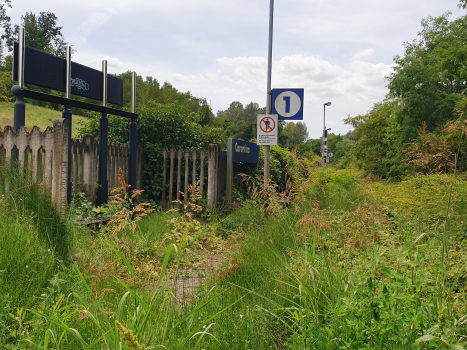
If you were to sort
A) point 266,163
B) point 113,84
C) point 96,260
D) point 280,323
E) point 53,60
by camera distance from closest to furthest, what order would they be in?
point 280,323 → point 96,260 → point 53,60 → point 113,84 → point 266,163

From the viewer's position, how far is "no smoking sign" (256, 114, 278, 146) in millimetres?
8023

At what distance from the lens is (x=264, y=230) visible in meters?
5.05

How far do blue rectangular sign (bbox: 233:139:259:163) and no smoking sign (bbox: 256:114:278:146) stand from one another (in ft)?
2.30

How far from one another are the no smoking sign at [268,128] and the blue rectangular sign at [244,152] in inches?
27.6

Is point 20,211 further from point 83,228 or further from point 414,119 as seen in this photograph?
point 414,119

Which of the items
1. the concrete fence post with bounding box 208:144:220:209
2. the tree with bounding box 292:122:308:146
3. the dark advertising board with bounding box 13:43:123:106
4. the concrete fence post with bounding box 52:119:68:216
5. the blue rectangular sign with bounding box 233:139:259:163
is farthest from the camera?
the tree with bounding box 292:122:308:146

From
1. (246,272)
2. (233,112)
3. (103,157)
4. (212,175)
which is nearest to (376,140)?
(212,175)

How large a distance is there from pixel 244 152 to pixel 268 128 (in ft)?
3.99

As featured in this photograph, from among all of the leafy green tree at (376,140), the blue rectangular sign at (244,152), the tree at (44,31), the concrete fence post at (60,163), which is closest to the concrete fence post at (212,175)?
the blue rectangular sign at (244,152)

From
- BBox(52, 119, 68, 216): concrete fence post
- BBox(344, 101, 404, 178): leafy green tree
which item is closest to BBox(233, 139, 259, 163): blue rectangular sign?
BBox(52, 119, 68, 216): concrete fence post

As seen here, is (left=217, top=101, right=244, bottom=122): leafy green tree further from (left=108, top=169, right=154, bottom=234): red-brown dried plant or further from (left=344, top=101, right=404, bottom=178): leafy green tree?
(left=108, top=169, right=154, bottom=234): red-brown dried plant

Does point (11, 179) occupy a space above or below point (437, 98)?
below

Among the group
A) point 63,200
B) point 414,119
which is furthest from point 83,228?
point 414,119

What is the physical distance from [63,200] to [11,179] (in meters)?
0.65
